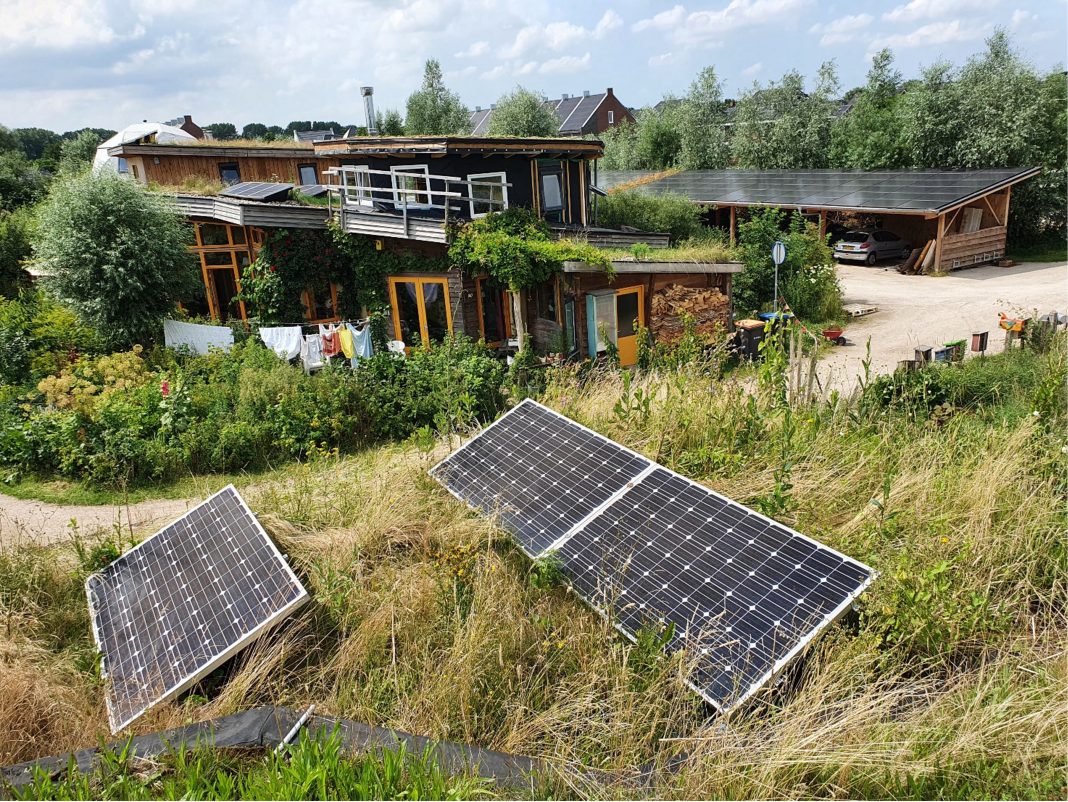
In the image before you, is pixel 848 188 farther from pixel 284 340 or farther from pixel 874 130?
pixel 284 340

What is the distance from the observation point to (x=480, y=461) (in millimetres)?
5953

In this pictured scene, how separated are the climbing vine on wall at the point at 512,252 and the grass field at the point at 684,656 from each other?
26.7 feet

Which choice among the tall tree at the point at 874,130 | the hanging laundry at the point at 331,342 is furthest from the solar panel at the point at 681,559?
the tall tree at the point at 874,130

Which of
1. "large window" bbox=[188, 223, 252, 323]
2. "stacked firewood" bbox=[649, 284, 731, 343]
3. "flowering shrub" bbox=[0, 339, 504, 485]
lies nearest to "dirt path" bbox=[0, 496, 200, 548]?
"flowering shrub" bbox=[0, 339, 504, 485]

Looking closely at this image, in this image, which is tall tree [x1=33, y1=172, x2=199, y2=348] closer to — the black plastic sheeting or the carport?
the black plastic sheeting

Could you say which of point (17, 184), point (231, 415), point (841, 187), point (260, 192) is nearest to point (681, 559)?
point (231, 415)

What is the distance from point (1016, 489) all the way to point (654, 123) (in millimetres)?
42729

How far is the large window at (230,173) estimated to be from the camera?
955 inches

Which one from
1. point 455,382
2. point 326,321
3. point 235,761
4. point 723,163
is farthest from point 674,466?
point 723,163

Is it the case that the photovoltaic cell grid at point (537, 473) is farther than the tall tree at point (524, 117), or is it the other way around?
the tall tree at point (524, 117)

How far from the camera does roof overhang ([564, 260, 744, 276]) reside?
562 inches

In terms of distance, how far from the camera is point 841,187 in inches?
1167

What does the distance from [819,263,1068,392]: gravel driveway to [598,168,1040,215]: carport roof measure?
2677 millimetres

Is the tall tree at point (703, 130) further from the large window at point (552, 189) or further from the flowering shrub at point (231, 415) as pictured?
the flowering shrub at point (231, 415)
